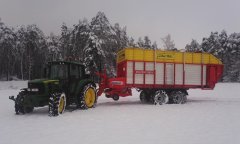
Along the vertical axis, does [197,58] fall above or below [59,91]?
above

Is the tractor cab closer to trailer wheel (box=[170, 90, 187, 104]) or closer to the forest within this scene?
trailer wheel (box=[170, 90, 187, 104])

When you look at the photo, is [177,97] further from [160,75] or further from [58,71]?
[58,71]

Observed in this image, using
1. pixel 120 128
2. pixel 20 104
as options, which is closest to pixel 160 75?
pixel 20 104

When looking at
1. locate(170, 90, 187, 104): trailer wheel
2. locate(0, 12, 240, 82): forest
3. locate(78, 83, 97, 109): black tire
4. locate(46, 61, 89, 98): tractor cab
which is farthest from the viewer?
locate(0, 12, 240, 82): forest

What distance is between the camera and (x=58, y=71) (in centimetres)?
1512

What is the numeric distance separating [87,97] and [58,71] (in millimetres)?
2188

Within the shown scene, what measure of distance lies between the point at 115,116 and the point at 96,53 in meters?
31.2

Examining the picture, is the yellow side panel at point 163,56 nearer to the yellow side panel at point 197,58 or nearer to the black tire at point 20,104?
the yellow side panel at point 197,58

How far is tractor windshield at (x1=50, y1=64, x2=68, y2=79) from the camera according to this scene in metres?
15.0

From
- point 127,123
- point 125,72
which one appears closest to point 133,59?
point 125,72

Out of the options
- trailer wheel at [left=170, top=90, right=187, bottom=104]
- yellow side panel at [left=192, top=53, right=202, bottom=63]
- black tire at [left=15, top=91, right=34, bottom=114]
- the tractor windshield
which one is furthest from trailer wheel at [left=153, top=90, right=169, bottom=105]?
black tire at [left=15, top=91, right=34, bottom=114]

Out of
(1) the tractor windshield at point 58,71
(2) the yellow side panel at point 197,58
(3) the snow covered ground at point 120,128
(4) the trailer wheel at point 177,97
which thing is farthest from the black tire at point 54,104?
(2) the yellow side panel at point 197,58

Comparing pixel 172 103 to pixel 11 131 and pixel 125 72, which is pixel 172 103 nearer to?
pixel 125 72

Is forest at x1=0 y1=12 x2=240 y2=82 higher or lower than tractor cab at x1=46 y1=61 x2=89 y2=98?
higher
